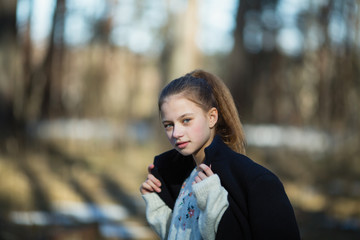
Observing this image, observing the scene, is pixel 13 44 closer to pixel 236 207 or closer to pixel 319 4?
pixel 319 4

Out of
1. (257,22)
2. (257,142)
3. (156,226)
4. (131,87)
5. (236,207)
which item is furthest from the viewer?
(257,142)

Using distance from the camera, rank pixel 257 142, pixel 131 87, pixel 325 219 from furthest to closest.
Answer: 1. pixel 257 142
2. pixel 131 87
3. pixel 325 219

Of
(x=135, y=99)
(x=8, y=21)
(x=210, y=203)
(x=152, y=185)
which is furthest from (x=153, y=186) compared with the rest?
(x=135, y=99)

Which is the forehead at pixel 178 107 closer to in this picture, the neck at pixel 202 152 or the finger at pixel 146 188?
the neck at pixel 202 152

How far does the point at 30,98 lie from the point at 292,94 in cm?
432

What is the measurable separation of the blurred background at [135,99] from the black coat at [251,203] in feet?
10.1

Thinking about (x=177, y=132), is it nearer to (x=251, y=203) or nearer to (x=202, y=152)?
(x=202, y=152)

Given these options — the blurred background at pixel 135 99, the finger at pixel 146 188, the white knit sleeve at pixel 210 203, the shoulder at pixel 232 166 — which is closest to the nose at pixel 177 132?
the shoulder at pixel 232 166

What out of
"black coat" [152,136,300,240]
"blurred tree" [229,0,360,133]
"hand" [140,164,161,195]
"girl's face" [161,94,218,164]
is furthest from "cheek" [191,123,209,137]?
"blurred tree" [229,0,360,133]

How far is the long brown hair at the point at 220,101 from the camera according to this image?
1.61 m

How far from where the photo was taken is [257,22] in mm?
9336

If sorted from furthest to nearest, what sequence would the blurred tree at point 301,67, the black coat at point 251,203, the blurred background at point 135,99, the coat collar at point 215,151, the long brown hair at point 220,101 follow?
the blurred tree at point 301,67 → the blurred background at point 135,99 → the long brown hair at point 220,101 → the coat collar at point 215,151 → the black coat at point 251,203

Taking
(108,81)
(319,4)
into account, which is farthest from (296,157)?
(108,81)

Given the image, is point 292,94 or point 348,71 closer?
point 348,71
